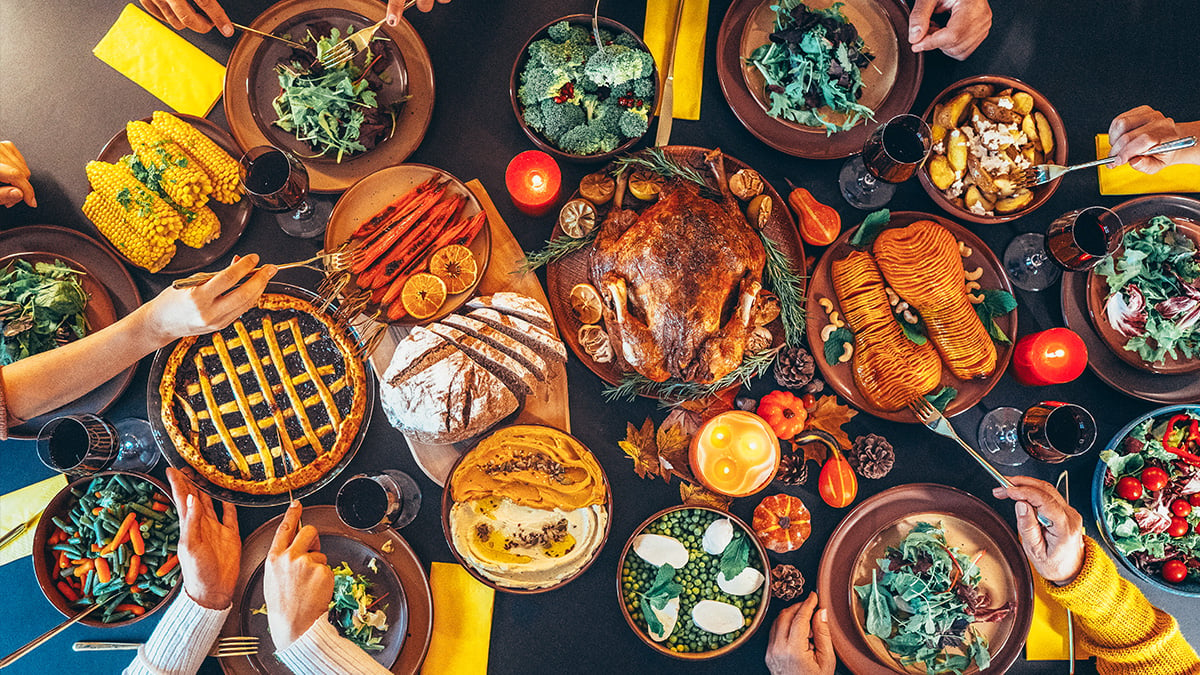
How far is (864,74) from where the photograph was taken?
2953 millimetres

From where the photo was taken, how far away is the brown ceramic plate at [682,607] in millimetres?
2688

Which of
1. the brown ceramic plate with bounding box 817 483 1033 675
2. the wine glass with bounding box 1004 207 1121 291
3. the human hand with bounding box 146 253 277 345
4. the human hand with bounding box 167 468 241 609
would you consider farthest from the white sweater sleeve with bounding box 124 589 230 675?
the wine glass with bounding box 1004 207 1121 291

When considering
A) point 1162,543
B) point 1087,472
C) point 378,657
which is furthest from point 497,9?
point 1162,543

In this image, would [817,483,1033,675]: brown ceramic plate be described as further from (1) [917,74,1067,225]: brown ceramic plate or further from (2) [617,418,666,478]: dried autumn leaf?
(1) [917,74,1067,225]: brown ceramic plate

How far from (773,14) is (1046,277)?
1.67 metres

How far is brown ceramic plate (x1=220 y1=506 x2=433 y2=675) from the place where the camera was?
8.84 feet

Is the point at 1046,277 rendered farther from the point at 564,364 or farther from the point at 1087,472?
the point at 564,364

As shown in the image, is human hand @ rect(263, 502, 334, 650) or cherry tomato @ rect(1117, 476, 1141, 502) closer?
human hand @ rect(263, 502, 334, 650)

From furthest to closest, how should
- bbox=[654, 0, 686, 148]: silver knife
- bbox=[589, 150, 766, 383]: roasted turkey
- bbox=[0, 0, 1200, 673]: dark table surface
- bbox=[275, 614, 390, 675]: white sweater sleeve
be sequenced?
bbox=[654, 0, 686, 148]: silver knife < bbox=[0, 0, 1200, 673]: dark table surface < bbox=[589, 150, 766, 383]: roasted turkey < bbox=[275, 614, 390, 675]: white sweater sleeve

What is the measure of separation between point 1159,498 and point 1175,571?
297mm

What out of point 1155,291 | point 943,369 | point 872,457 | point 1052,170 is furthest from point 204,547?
point 1155,291

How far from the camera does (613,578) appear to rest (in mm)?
2867

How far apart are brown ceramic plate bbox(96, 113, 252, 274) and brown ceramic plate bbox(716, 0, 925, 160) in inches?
83.6

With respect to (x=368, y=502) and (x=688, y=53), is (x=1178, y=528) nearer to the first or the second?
(x=688, y=53)
